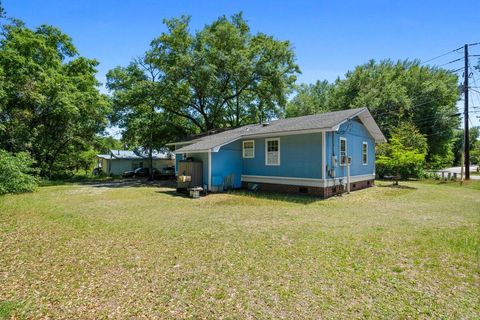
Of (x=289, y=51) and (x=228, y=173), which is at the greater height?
(x=289, y=51)

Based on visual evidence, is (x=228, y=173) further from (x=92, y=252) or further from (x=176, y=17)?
(x=176, y=17)

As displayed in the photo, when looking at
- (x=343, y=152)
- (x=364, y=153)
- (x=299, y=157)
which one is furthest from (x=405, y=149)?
(x=299, y=157)

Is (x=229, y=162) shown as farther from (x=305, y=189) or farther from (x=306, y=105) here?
(x=306, y=105)

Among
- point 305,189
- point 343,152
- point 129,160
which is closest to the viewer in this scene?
point 305,189

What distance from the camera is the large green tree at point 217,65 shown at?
21.5m

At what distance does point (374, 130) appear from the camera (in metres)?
16.9

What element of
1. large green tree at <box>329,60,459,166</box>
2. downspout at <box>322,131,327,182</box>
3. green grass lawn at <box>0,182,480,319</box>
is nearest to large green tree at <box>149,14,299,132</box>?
large green tree at <box>329,60,459,166</box>

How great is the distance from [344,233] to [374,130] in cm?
1281

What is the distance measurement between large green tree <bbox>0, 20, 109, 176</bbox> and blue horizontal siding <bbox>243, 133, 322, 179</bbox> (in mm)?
14395

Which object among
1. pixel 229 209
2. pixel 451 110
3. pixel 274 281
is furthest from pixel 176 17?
pixel 451 110

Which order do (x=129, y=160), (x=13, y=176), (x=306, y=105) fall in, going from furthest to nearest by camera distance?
(x=306, y=105)
(x=129, y=160)
(x=13, y=176)

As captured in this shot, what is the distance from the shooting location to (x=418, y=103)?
29938 millimetres

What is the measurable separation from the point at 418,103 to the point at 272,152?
25447 mm

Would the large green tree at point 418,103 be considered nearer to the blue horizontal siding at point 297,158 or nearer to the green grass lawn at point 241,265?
the blue horizontal siding at point 297,158
